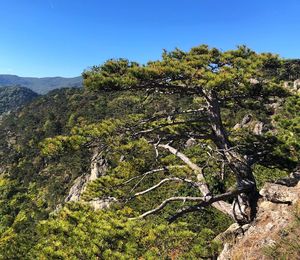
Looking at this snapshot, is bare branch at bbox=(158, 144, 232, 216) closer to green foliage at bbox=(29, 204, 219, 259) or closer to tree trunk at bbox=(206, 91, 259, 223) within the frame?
tree trunk at bbox=(206, 91, 259, 223)

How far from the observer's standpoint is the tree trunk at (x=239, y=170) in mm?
11688

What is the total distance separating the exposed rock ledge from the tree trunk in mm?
415

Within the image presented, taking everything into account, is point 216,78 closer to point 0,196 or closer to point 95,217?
point 95,217

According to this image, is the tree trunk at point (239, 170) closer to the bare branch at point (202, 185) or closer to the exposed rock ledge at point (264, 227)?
the bare branch at point (202, 185)

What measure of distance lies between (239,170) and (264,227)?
3385 mm

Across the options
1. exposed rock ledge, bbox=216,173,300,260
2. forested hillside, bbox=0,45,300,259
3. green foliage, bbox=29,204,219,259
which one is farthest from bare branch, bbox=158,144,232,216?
green foliage, bbox=29,204,219,259

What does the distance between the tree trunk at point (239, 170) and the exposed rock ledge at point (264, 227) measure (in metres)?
0.41

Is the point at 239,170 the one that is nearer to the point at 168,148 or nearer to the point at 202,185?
the point at 202,185

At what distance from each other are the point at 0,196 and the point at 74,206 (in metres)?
34.5

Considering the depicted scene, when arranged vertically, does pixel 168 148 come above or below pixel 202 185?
above

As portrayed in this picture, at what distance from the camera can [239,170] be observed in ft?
40.1

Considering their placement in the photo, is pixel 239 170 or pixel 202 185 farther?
pixel 239 170

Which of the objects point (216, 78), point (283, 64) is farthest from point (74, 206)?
point (283, 64)

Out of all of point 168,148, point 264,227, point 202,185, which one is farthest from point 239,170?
point 264,227
